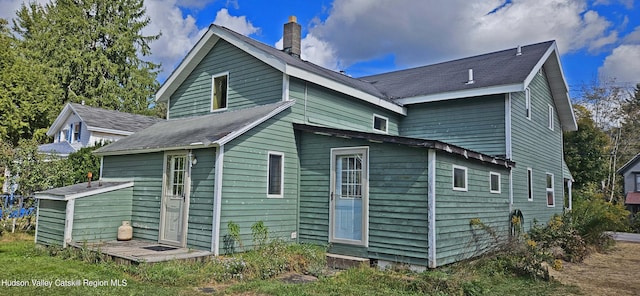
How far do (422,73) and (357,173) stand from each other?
8856mm

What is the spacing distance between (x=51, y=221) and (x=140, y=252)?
3.16 m

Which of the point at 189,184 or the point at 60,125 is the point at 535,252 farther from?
the point at 60,125

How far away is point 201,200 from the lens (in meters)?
9.14

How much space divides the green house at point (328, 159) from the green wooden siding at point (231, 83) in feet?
0.14

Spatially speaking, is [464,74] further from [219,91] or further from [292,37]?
[219,91]

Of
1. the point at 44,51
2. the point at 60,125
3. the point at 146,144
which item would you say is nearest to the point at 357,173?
the point at 146,144

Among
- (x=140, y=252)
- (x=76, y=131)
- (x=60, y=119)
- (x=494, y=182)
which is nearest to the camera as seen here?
(x=140, y=252)

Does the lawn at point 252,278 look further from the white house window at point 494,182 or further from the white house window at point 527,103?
the white house window at point 527,103

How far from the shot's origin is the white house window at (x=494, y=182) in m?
10.8

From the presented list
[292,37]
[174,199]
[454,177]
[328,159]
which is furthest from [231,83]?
[454,177]

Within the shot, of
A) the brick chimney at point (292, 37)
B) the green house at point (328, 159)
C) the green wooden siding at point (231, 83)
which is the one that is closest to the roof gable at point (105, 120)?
the green house at point (328, 159)

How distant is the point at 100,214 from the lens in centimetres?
1010

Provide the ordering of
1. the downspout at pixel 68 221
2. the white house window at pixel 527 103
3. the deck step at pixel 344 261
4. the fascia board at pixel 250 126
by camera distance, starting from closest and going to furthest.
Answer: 1. the fascia board at pixel 250 126
2. the deck step at pixel 344 261
3. the downspout at pixel 68 221
4. the white house window at pixel 527 103

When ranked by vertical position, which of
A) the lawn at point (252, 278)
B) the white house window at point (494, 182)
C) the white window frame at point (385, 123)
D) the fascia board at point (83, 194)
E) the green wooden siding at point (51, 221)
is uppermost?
the white window frame at point (385, 123)
